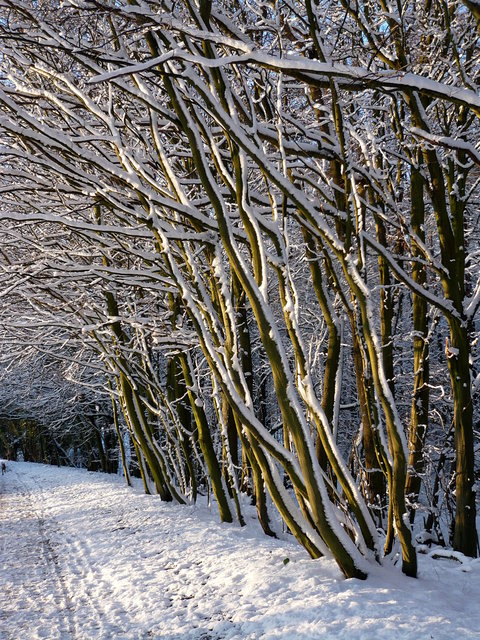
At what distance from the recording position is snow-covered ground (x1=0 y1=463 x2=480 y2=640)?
3457mm

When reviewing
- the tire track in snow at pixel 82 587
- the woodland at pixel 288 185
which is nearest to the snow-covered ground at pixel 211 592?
the tire track in snow at pixel 82 587

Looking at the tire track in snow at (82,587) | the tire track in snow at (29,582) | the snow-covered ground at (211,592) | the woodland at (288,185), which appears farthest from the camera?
the tire track in snow at (29,582)

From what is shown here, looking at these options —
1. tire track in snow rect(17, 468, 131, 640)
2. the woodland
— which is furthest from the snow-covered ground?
the woodland

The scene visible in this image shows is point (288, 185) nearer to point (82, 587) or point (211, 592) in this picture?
point (211, 592)

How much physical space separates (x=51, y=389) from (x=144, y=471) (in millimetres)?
13835

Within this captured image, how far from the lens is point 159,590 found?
4797 millimetres

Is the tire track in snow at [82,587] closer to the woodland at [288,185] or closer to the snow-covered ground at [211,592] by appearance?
the snow-covered ground at [211,592]

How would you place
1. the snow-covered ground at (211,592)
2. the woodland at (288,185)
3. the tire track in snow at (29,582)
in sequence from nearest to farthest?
the snow-covered ground at (211,592)
the woodland at (288,185)
the tire track in snow at (29,582)

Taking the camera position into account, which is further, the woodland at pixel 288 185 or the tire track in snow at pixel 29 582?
the tire track in snow at pixel 29 582

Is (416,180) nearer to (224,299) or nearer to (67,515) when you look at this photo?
(224,299)

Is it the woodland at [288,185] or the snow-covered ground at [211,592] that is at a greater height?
the woodland at [288,185]

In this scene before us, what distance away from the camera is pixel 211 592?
4504 mm

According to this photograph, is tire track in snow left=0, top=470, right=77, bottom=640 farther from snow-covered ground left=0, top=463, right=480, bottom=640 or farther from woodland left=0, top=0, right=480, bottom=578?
woodland left=0, top=0, right=480, bottom=578

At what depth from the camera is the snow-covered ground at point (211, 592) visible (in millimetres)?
3457
